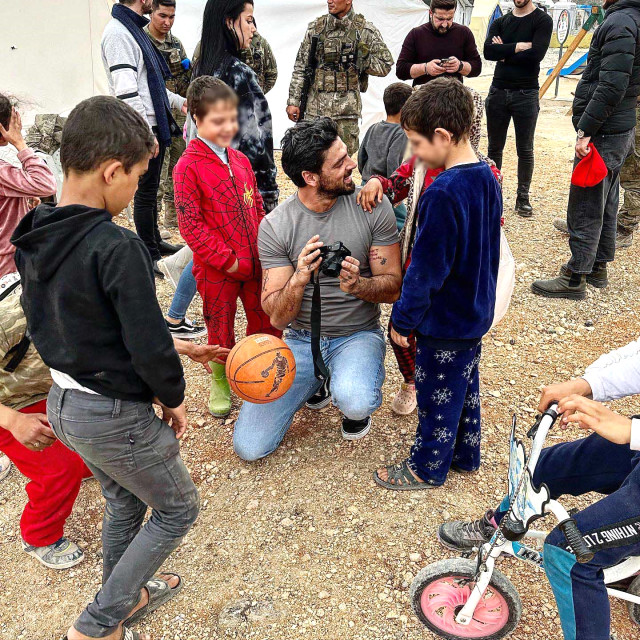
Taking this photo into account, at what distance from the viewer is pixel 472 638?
2.50m

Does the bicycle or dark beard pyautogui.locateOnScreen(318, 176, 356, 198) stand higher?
dark beard pyautogui.locateOnScreen(318, 176, 356, 198)

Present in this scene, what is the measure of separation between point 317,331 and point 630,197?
A: 462 cm

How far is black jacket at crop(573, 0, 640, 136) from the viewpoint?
4.67 meters

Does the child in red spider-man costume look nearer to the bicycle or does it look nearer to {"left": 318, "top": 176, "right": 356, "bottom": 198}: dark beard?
{"left": 318, "top": 176, "right": 356, "bottom": 198}: dark beard

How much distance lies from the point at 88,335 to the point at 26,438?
819 millimetres

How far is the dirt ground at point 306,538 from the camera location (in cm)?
267

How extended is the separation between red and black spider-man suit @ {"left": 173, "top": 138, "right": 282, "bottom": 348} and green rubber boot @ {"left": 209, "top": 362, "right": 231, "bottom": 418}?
0.80 ft

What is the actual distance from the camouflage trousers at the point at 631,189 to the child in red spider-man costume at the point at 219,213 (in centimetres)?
427

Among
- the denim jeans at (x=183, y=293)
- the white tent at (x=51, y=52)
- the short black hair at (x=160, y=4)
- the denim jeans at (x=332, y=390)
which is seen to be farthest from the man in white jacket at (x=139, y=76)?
the white tent at (x=51, y=52)

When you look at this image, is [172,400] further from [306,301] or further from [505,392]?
[505,392]

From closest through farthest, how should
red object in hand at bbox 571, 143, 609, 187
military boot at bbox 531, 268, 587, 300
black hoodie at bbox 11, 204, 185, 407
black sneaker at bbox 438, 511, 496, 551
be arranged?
1. black hoodie at bbox 11, 204, 185, 407
2. black sneaker at bbox 438, 511, 496, 551
3. red object in hand at bbox 571, 143, 609, 187
4. military boot at bbox 531, 268, 587, 300

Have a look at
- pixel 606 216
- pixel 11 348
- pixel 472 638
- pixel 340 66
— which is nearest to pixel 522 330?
pixel 606 216

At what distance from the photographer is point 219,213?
375 centimetres

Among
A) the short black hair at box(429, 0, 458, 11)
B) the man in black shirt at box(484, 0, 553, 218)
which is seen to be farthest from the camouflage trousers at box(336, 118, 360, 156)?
the man in black shirt at box(484, 0, 553, 218)
